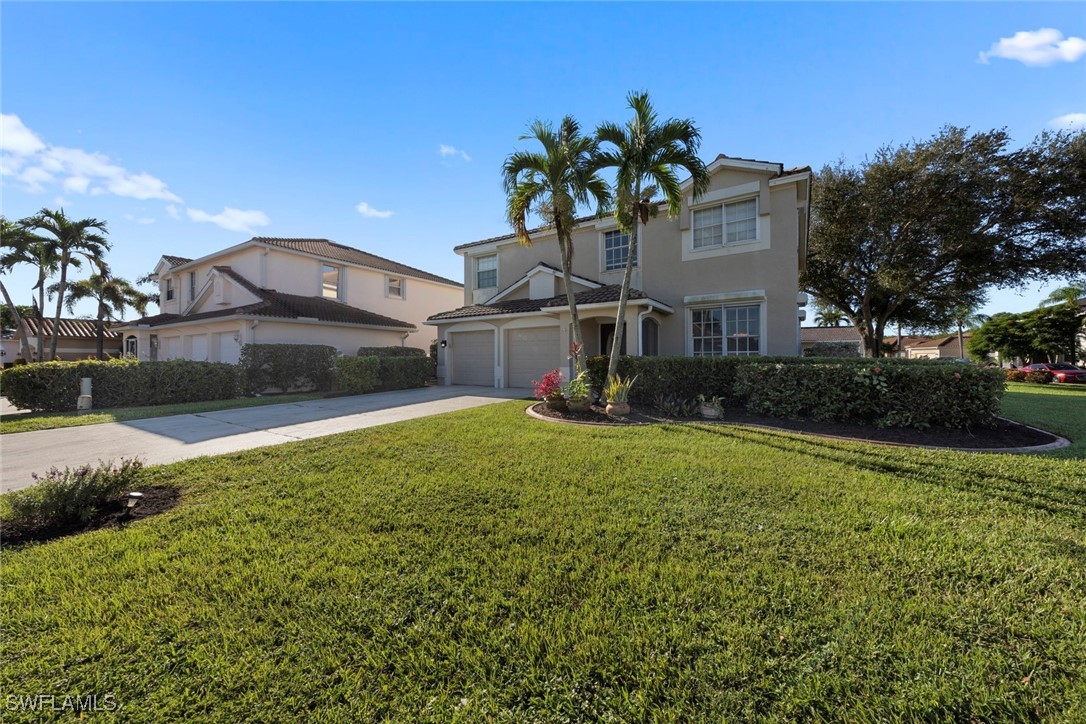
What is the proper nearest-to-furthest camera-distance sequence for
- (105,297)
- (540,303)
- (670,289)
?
(670,289) < (540,303) < (105,297)

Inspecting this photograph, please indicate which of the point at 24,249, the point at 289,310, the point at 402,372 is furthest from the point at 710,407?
the point at 24,249

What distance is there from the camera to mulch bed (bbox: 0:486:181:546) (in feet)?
12.1

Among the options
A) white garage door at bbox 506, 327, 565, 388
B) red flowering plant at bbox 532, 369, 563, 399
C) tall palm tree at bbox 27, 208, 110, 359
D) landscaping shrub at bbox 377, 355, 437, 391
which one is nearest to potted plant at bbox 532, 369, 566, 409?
red flowering plant at bbox 532, 369, 563, 399

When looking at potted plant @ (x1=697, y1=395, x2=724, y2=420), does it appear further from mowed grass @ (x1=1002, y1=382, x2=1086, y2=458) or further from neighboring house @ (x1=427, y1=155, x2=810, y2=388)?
mowed grass @ (x1=1002, y1=382, x2=1086, y2=458)

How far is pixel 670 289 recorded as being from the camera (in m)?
14.3

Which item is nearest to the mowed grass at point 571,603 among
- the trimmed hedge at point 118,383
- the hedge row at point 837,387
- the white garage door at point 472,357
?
the hedge row at point 837,387

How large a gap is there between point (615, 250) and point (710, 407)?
828 centimetres

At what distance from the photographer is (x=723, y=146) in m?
13.3

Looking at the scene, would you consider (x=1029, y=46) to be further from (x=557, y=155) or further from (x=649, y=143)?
(x=557, y=155)

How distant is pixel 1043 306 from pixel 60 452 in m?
57.4

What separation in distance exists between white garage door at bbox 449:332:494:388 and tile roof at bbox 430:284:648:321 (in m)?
0.94

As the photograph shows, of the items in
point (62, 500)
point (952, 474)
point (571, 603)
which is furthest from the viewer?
point (952, 474)

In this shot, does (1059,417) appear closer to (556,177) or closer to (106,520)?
(556,177)

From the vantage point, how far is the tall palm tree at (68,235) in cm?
2198
